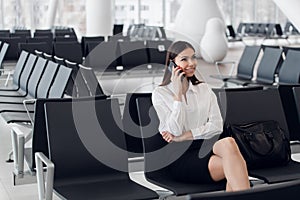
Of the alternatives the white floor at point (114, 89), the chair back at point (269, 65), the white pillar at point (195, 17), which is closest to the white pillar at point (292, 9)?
the chair back at point (269, 65)

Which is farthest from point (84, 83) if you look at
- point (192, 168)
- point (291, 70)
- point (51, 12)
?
point (51, 12)

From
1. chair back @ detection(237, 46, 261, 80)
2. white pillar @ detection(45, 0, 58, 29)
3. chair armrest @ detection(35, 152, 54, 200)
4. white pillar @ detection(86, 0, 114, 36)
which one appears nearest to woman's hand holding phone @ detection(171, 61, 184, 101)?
chair armrest @ detection(35, 152, 54, 200)

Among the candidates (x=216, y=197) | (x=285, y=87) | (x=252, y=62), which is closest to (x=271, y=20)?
(x=252, y=62)

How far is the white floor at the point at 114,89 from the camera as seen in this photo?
4457mm

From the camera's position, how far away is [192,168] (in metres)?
3.42

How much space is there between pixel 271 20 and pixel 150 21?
6.11 m

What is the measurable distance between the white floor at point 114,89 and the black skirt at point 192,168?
103 centimetres

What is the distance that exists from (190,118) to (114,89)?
20.1 ft

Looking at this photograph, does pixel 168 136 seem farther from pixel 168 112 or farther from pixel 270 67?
pixel 270 67

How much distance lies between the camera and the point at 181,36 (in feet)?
48.5

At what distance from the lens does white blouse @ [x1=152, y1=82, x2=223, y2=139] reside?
350cm

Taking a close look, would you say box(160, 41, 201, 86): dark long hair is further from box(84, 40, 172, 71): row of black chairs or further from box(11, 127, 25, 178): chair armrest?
box(84, 40, 172, 71): row of black chairs

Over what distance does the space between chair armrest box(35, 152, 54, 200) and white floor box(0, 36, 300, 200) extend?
1.08 meters

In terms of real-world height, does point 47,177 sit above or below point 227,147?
below
